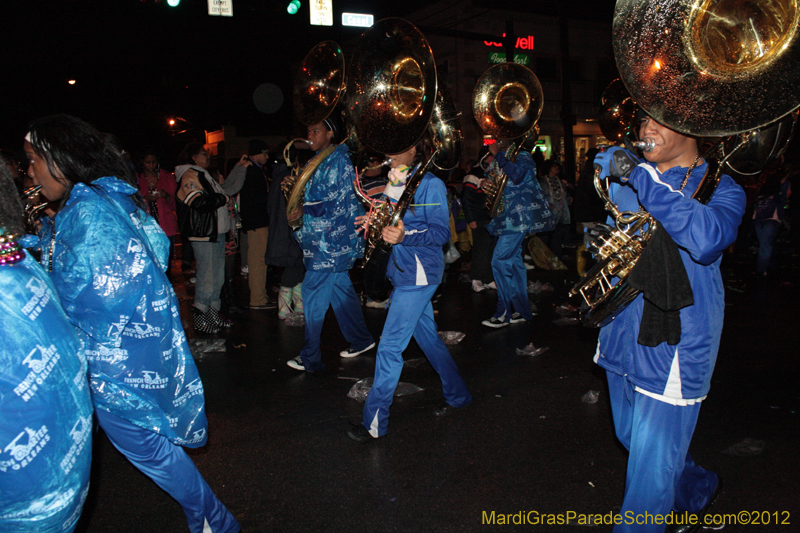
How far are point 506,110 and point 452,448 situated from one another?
161 inches

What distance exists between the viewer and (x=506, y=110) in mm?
6051

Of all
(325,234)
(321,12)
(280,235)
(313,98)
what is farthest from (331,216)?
(321,12)

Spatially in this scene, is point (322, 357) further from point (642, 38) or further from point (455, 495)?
point (642, 38)

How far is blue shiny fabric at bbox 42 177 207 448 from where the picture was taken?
75.5 inches

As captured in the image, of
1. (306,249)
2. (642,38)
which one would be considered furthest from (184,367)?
(306,249)

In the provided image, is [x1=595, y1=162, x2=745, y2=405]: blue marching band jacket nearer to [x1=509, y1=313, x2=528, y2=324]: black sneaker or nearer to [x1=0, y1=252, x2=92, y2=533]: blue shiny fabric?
[x1=0, y1=252, x2=92, y2=533]: blue shiny fabric

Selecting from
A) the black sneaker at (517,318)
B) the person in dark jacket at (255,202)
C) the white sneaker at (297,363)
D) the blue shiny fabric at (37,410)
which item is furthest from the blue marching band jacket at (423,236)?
the person in dark jacket at (255,202)

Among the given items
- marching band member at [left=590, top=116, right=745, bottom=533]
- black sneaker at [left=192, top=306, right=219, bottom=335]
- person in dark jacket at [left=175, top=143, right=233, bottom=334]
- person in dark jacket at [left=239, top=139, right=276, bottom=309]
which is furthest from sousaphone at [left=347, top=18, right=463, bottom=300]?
person in dark jacket at [left=239, top=139, right=276, bottom=309]

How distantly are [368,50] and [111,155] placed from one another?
6.65ft

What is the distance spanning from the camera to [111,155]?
2.16 m

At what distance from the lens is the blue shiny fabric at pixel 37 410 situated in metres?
1.36

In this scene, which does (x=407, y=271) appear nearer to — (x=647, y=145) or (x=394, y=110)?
(x=394, y=110)

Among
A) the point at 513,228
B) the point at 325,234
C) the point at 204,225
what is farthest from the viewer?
the point at 513,228

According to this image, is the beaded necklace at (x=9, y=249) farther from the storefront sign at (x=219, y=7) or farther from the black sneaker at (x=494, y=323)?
the storefront sign at (x=219, y=7)
